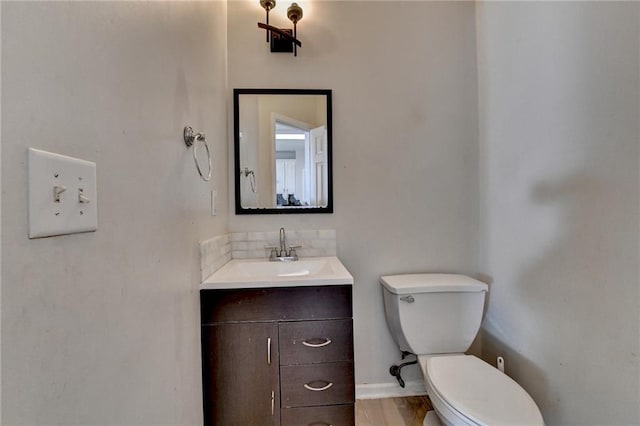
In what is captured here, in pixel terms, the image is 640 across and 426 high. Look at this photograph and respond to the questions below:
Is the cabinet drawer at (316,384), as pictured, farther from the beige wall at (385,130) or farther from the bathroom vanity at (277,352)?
the beige wall at (385,130)

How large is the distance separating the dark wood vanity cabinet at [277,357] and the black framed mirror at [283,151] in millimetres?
633

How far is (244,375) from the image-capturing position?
1164 millimetres

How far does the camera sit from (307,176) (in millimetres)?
1692

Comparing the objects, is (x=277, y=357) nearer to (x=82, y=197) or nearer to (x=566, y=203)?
(x=82, y=197)

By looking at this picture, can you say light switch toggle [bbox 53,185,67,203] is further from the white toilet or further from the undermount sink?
the white toilet

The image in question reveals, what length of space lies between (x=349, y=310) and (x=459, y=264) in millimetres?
919

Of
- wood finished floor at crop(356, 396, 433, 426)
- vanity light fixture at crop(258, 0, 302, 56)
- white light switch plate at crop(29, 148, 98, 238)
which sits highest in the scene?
vanity light fixture at crop(258, 0, 302, 56)

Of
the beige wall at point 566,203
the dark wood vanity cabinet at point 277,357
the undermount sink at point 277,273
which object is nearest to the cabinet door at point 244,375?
the dark wood vanity cabinet at point 277,357

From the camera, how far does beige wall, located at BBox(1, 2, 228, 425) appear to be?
1.36 feet

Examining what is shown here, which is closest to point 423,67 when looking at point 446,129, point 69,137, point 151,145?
point 446,129

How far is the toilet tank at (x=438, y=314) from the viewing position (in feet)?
4.93

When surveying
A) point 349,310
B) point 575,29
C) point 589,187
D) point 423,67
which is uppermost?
point 423,67

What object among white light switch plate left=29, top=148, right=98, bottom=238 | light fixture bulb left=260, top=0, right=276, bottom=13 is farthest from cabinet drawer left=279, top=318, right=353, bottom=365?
light fixture bulb left=260, top=0, right=276, bottom=13

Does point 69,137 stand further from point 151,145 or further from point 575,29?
point 575,29
